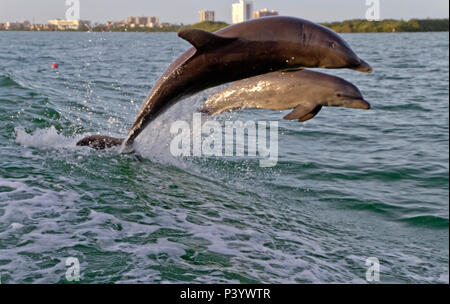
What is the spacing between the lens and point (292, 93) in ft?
29.8

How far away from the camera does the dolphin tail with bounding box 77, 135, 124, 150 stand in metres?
10.2

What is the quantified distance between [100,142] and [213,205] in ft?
9.84

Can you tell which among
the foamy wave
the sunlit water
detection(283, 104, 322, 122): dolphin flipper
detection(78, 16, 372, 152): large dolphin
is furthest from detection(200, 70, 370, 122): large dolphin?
the foamy wave

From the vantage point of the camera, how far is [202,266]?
20.5ft

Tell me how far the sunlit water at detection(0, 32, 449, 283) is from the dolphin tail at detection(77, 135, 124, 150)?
17 cm

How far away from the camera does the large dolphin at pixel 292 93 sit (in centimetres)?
903

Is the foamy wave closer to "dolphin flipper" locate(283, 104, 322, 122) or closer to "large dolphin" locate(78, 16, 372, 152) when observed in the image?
"large dolphin" locate(78, 16, 372, 152)

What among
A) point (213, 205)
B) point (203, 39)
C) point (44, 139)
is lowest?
point (213, 205)

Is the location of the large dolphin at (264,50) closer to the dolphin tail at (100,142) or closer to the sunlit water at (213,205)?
the sunlit water at (213,205)

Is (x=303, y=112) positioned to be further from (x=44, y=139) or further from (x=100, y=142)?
(x=44, y=139)

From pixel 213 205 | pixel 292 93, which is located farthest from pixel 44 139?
pixel 292 93

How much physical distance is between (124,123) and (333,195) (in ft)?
22.2

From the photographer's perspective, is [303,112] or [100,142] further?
[100,142]
